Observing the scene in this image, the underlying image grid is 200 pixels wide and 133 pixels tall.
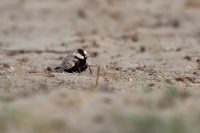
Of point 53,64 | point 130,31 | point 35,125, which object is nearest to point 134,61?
point 53,64

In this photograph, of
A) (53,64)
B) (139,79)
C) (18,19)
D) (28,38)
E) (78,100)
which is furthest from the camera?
(18,19)

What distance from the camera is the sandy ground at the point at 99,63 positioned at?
3988 millimetres

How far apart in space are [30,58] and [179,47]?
101 inches

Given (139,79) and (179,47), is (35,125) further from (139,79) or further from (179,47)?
(179,47)

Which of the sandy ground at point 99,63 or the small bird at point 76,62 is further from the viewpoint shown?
the small bird at point 76,62

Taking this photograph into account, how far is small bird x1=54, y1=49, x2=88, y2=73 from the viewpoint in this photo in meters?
7.32

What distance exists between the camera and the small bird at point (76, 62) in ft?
24.0

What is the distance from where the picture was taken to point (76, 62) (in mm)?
7340

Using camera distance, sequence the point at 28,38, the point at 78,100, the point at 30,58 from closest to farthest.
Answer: the point at 78,100
the point at 30,58
the point at 28,38

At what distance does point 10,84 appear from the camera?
6.05 metres

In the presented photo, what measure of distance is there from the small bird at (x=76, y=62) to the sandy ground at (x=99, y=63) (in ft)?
0.30

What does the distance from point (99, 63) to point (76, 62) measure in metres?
1.04

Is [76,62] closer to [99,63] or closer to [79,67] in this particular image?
[79,67]

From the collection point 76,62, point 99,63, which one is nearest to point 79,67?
point 76,62
